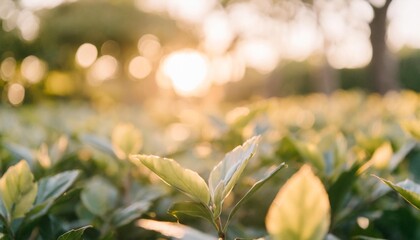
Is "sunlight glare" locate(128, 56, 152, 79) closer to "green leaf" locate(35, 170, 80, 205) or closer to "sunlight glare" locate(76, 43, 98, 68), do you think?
"sunlight glare" locate(76, 43, 98, 68)

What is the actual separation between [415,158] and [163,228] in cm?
105

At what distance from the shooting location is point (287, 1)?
16.3 meters

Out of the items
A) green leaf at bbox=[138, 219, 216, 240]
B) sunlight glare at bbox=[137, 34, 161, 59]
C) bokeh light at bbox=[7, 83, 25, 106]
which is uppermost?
green leaf at bbox=[138, 219, 216, 240]

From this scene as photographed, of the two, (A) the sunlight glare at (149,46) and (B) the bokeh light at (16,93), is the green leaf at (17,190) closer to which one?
(B) the bokeh light at (16,93)

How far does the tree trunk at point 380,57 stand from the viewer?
35.8 feet

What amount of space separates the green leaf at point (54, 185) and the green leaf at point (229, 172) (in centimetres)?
35

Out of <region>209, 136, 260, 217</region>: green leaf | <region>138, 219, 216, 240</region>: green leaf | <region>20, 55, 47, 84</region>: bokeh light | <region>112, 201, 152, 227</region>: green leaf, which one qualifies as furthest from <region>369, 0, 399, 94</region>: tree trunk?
<region>138, 219, 216, 240</region>: green leaf

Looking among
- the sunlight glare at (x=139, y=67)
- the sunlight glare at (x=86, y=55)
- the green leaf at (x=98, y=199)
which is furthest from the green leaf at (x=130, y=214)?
the sunlight glare at (x=139, y=67)

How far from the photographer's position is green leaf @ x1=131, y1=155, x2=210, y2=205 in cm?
83

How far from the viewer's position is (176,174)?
2.75ft

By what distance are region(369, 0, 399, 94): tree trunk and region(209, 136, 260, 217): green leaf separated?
34.6ft

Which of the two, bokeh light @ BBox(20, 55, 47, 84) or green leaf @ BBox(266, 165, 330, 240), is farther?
bokeh light @ BBox(20, 55, 47, 84)

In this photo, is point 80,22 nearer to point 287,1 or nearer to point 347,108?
point 287,1

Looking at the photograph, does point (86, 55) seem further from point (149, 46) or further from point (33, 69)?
point (33, 69)
